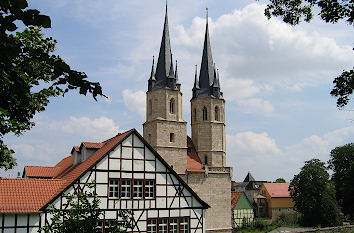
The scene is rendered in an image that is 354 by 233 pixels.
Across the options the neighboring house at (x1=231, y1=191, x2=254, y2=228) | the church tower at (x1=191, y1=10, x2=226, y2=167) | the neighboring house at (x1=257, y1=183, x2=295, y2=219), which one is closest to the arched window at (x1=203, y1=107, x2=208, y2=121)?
the church tower at (x1=191, y1=10, x2=226, y2=167)

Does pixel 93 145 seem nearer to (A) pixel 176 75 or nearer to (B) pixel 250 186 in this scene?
(A) pixel 176 75

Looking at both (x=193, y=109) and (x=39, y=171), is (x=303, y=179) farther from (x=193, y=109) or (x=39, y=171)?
(x=39, y=171)

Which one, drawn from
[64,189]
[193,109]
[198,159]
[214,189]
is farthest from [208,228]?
[64,189]

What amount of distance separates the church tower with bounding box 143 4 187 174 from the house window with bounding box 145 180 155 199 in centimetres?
1386

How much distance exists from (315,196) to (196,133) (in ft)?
57.5

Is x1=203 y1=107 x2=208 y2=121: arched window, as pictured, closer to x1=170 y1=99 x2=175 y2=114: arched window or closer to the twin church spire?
the twin church spire

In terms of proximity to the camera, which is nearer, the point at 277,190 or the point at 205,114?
the point at 205,114

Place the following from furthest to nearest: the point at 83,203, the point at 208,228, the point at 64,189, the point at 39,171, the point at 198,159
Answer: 1. the point at 198,159
2. the point at 208,228
3. the point at 39,171
4. the point at 64,189
5. the point at 83,203

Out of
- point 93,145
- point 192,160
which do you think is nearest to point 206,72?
point 192,160

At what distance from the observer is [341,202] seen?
2016 inches

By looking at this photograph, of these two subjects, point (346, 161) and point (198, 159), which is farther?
point (346, 161)

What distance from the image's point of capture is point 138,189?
1995 centimetres

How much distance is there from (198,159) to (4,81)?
34408mm

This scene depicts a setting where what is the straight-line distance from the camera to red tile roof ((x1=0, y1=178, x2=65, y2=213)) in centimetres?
1656
